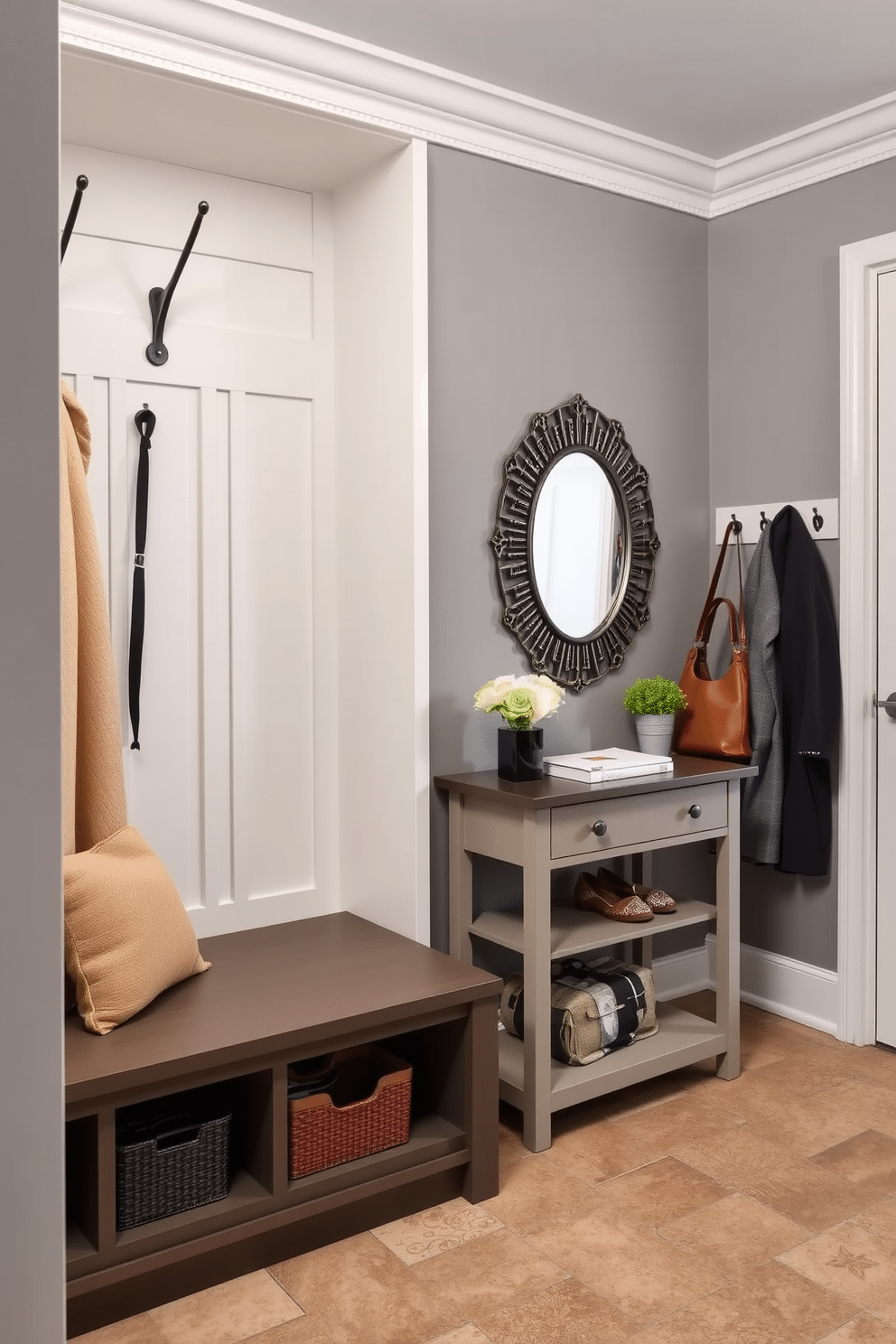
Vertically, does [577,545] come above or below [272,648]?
above

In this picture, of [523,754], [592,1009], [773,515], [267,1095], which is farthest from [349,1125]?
[773,515]

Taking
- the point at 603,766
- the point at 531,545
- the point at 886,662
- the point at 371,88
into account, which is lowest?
the point at 603,766

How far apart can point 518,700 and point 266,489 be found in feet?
2.76

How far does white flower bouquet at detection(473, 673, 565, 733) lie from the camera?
250 cm

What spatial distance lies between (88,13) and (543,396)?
1356 mm

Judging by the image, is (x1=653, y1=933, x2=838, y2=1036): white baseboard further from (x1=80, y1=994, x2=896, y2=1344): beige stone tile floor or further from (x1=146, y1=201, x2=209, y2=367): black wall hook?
(x1=146, y1=201, x2=209, y2=367): black wall hook

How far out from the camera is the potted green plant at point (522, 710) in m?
2.50

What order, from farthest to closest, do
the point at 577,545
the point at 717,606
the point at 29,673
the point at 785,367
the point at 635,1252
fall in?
the point at 717,606 → the point at 785,367 → the point at 577,545 → the point at 635,1252 → the point at 29,673

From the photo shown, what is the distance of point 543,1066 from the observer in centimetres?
234

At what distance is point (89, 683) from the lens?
2.07 metres

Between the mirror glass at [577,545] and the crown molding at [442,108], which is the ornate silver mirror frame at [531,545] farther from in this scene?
the crown molding at [442,108]

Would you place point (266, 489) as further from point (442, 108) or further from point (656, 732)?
point (656, 732)

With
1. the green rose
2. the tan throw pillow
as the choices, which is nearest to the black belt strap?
the tan throw pillow

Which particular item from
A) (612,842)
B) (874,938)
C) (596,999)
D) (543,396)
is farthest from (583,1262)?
(543,396)
